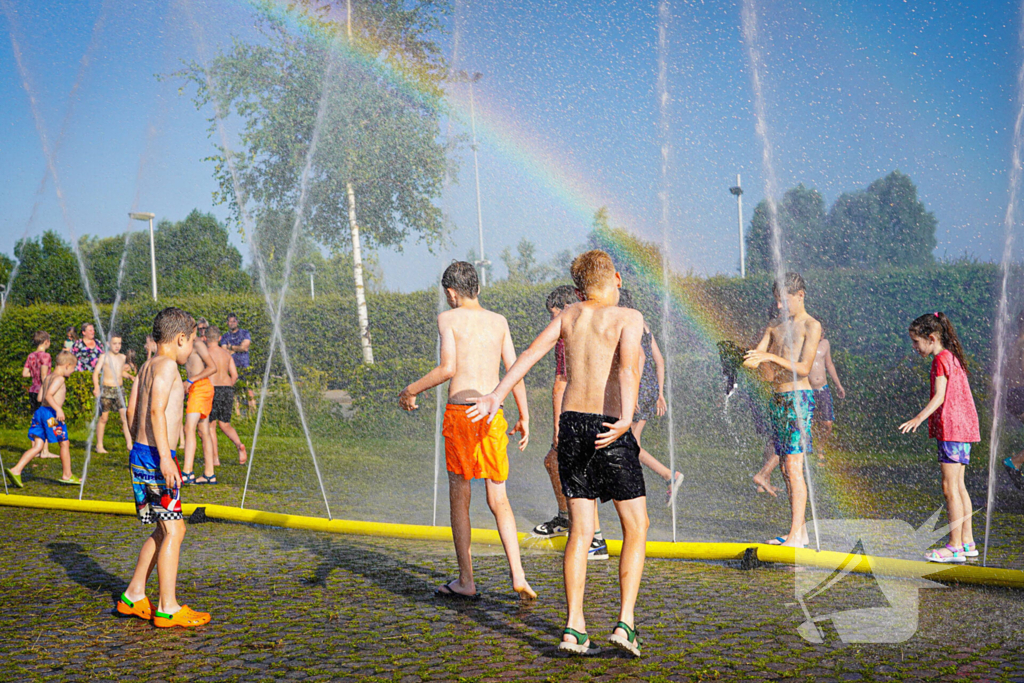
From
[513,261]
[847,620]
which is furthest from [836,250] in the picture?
[847,620]

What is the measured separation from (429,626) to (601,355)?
1588 mm

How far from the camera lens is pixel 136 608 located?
4578 mm

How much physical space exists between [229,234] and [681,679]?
1627 centimetres

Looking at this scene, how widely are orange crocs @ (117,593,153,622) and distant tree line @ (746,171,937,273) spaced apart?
440 inches

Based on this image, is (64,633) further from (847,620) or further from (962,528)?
(962,528)

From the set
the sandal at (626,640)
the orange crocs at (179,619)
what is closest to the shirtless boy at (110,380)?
the orange crocs at (179,619)

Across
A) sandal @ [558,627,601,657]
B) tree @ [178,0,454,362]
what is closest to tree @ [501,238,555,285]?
tree @ [178,0,454,362]

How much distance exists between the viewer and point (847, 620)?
427 cm

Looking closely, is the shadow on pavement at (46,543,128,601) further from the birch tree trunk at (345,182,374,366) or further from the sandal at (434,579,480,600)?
the birch tree trunk at (345,182,374,366)

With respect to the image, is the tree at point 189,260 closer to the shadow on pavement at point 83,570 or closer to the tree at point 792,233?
the tree at point 792,233

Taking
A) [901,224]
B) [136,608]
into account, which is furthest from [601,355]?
[901,224]

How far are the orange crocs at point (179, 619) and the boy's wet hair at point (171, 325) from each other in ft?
4.45

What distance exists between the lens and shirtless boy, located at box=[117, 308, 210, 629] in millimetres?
4420

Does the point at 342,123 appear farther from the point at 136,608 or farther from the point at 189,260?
the point at 136,608
